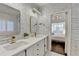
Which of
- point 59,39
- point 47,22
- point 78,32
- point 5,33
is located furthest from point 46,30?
point 5,33

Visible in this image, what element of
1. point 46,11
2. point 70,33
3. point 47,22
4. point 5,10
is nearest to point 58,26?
point 47,22

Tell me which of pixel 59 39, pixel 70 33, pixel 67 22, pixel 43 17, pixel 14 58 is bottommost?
pixel 59 39

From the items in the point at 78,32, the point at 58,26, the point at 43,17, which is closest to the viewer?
the point at 78,32

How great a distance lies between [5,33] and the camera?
170cm

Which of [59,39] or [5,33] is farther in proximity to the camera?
[59,39]

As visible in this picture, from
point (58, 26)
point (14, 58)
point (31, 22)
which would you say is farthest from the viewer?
point (58, 26)

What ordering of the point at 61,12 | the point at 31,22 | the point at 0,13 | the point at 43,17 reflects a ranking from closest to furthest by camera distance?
the point at 0,13
the point at 31,22
the point at 61,12
the point at 43,17

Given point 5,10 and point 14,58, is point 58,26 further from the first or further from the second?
point 14,58

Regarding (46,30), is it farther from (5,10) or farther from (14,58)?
(14,58)

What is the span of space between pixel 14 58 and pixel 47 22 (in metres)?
2.72

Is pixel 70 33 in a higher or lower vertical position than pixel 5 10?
lower

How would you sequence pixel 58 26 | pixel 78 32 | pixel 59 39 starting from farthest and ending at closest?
pixel 59 39 < pixel 58 26 < pixel 78 32

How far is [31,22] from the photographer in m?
2.99

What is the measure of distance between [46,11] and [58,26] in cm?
91
